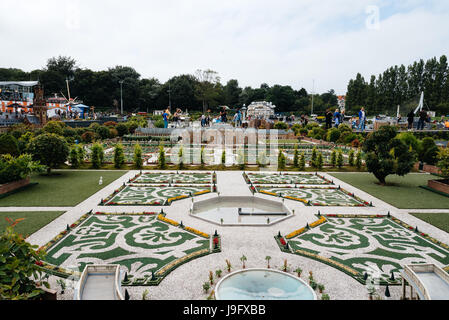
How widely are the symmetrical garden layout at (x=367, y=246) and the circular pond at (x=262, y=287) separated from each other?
116 cm

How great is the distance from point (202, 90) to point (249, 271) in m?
58.8

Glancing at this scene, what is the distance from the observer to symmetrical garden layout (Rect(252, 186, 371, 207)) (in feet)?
32.6

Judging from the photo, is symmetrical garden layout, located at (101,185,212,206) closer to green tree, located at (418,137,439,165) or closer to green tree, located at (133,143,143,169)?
green tree, located at (133,143,143,169)

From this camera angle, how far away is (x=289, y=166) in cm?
1631

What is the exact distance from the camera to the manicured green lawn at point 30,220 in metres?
7.31

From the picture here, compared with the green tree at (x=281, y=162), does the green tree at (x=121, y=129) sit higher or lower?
higher

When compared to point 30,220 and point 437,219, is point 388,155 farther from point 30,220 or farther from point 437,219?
point 30,220

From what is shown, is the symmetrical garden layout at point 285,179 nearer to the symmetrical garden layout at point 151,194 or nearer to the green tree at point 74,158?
the symmetrical garden layout at point 151,194

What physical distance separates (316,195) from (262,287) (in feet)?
21.5

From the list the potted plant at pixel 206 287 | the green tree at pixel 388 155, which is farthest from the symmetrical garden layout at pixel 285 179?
the potted plant at pixel 206 287

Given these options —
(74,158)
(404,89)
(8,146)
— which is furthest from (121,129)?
(404,89)

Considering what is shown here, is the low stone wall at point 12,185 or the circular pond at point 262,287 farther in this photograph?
the low stone wall at point 12,185

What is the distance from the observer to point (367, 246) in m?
6.78

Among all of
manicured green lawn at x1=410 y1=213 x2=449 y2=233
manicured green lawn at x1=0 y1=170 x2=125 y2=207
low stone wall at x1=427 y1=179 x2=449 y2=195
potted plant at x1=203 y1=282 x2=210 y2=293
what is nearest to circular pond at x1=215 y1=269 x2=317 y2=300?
potted plant at x1=203 y1=282 x2=210 y2=293
